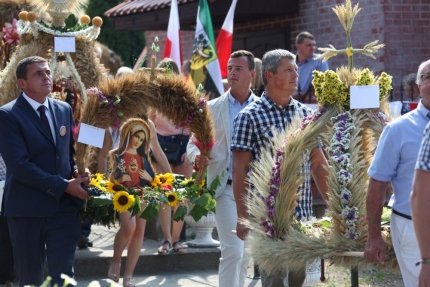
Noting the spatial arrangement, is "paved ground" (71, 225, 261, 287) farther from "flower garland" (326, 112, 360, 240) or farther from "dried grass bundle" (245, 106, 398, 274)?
"flower garland" (326, 112, 360, 240)

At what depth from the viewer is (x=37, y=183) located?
5777 millimetres

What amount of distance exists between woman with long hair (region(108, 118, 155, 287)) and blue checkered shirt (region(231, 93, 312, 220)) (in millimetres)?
1422

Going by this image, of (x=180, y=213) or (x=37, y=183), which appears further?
(x=180, y=213)

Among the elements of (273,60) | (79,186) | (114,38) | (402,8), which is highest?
(114,38)

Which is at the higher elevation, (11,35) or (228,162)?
(11,35)

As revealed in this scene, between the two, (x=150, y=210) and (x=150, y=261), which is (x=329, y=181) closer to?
(x=150, y=210)

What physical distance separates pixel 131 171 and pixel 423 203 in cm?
376

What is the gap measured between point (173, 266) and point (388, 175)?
15.0ft

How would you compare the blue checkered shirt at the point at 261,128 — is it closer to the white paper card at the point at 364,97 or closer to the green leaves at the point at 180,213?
the white paper card at the point at 364,97

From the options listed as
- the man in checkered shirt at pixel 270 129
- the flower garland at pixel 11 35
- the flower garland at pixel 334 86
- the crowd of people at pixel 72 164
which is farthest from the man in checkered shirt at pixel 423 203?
the flower garland at pixel 11 35

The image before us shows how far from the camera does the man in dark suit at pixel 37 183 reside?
5824mm

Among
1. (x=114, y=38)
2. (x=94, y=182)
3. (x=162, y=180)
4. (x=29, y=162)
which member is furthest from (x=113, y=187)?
(x=114, y=38)

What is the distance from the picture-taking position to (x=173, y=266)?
8.80 metres

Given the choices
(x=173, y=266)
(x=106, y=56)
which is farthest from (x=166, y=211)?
(x=106, y=56)
